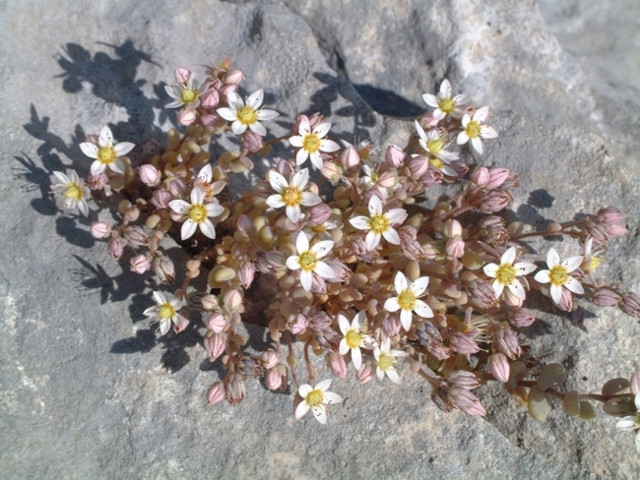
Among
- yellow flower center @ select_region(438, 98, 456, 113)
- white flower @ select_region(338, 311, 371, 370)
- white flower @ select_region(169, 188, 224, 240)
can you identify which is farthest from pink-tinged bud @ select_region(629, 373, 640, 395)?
white flower @ select_region(169, 188, 224, 240)

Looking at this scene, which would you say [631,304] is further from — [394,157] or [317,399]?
[317,399]

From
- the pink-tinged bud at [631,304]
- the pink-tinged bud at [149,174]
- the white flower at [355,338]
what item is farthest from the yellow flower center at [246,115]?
the pink-tinged bud at [631,304]

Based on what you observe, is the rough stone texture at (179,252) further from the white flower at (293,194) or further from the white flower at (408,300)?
the white flower at (293,194)

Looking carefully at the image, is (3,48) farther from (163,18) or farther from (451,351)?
(451,351)

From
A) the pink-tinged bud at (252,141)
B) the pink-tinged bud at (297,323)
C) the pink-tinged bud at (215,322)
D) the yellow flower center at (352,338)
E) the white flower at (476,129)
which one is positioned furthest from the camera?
the white flower at (476,129)

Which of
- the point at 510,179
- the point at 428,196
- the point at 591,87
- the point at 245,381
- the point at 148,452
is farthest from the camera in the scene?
the point at 591,87

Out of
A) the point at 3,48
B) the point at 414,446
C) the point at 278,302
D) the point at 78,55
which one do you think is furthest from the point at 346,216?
the point at 3,48
